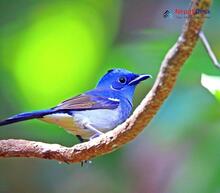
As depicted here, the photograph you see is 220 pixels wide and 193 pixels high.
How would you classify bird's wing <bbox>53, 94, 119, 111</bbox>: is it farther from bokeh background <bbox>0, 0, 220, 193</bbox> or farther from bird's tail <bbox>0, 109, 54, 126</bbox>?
bokeh background <bbox>0, 0, 220, 193</bbox>

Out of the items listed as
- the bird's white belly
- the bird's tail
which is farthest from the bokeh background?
the bird's tail

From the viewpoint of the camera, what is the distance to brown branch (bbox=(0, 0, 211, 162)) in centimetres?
86

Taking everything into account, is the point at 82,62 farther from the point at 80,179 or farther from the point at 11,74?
the point at 80,179

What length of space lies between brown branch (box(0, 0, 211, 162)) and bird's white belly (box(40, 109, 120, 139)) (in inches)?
7.7

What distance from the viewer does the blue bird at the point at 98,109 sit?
5.10 ft

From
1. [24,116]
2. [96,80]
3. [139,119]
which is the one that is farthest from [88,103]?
[139,119]

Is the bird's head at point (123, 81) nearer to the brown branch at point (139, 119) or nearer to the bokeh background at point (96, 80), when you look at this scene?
the bokeh background at point (96, 80)

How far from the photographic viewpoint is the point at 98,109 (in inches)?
65.8

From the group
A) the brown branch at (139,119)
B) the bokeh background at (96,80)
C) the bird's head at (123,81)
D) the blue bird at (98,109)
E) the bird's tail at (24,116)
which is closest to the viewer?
the brown branch at (139,119)

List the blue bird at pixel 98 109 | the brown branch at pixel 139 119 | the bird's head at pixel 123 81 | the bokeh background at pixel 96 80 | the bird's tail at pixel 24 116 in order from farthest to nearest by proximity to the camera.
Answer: the bokeh background at pixel 96 80
the bird's head at pixel 123 81
the blue bird at pixel 98 109
the bird's tail at pixel 24 116
the brown branch at pixel 139 119

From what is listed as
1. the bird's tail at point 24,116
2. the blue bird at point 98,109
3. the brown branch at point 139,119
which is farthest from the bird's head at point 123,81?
the brown branch at point 139,119

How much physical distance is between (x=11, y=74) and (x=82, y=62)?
26cm

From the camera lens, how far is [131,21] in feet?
8.56

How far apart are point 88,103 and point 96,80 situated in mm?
529
